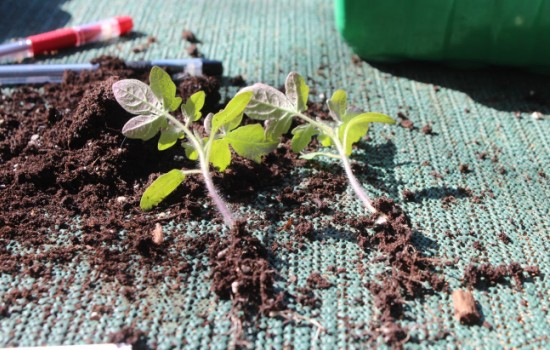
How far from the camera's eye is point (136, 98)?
822 mm

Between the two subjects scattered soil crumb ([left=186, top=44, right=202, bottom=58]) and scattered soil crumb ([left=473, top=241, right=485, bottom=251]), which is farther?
scattered soil crumb ([left=186, top=44, right=202, bottom=58])

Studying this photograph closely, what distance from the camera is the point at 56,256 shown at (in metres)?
0.74

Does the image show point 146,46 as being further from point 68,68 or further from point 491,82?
point 491,82

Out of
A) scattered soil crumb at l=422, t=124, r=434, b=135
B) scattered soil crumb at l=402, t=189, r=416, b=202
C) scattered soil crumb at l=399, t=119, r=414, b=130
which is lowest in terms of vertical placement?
scattered soil crumb at l=399, t=119, r=414, b=130

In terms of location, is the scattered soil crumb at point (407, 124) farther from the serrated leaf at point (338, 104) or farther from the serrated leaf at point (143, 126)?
the serrated leaf at point (143, 126)

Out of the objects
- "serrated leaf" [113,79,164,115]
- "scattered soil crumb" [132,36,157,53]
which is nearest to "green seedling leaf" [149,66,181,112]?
"serrated leaf" [113,79,164,115]

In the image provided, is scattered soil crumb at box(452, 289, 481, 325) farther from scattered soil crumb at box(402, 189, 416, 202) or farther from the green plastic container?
the green plastic container

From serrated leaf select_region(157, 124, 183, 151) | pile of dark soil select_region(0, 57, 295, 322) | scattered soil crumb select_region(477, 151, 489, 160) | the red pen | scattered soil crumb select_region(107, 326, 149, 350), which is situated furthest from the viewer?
the red pen

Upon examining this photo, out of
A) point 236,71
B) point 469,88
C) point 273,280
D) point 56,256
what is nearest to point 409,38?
point 469,88

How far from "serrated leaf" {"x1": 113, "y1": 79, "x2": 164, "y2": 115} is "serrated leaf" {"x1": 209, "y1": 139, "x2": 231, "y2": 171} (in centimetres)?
9

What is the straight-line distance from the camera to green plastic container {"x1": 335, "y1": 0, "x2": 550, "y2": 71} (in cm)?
112

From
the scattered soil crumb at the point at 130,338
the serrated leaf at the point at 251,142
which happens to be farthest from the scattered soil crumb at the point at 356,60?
the scattered soil crumb at the point at 130,338

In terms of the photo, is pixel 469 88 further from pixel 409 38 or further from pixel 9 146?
pixel 9 146

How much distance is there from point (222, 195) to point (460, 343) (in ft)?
1.21
